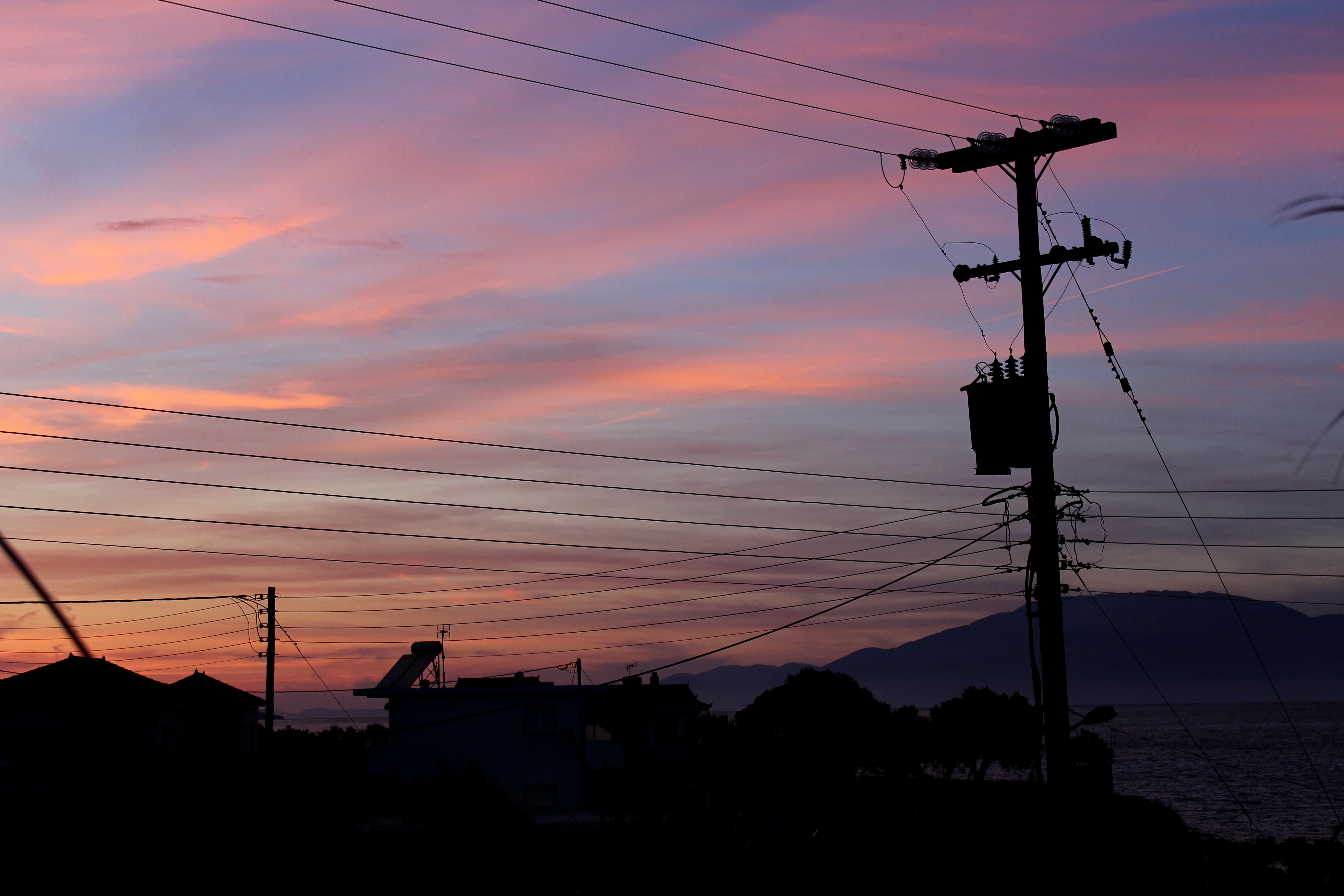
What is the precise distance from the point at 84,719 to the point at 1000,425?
4677cm

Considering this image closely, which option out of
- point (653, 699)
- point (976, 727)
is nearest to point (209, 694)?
point (653, 699)

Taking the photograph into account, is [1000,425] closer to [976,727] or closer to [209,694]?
[209,694]

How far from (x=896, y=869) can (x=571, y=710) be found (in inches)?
1631

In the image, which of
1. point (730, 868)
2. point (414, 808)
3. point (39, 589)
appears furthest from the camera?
point (414, 808)

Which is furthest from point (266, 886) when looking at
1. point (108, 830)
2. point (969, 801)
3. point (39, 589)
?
point (39, 589)

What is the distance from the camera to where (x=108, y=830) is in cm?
3100

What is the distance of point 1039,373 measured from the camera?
67.5ft

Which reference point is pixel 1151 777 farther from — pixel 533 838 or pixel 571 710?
pixel 533 838

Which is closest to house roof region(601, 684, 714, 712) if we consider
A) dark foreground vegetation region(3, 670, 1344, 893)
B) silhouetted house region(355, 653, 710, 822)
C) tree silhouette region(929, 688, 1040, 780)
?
dark foreground vegetation region(3, 670, 1344, 893)

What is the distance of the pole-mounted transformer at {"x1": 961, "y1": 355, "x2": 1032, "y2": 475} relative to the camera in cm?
2147

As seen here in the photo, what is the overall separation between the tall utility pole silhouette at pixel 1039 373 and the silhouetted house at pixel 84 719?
33.7 m

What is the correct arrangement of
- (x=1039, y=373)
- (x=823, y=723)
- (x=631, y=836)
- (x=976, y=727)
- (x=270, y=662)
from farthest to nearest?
(x=976, y=727)
(x=823, y=723)
(x=270, y=662)
(x=1039, y=373)
(x=631, y=836)

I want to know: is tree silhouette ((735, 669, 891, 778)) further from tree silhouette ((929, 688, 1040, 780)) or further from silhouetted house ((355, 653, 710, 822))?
silhouetted house ((355, 653, 710, 822))

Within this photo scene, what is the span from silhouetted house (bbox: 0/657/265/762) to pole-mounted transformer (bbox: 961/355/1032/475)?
32.9 metres
